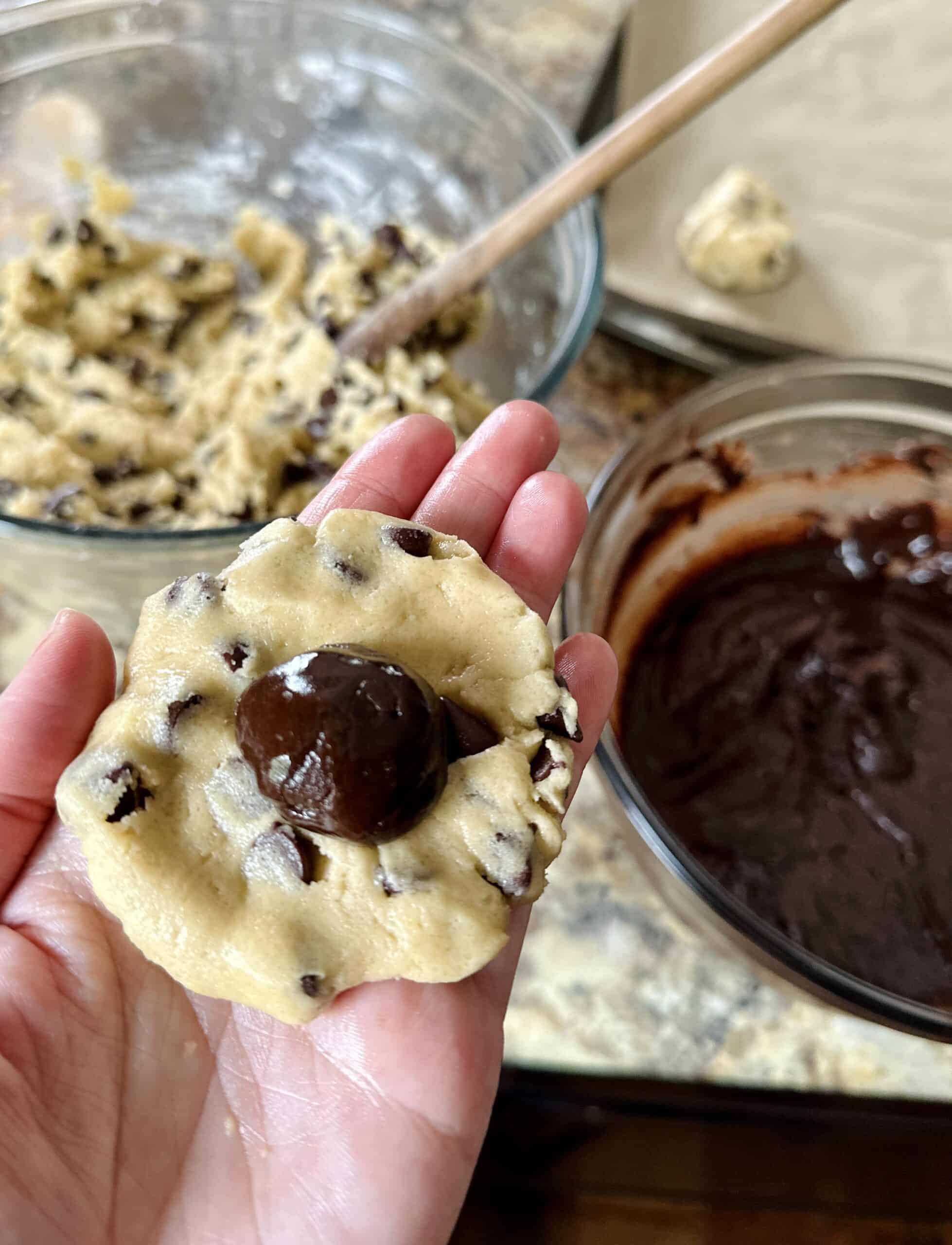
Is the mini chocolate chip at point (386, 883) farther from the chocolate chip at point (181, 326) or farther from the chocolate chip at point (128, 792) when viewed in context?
the chocolate chip at point (181, 326)

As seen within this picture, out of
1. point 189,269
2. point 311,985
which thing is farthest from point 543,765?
point 189,269

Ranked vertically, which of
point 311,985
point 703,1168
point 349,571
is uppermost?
point 349,571

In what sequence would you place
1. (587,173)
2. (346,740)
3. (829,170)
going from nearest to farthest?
(346,740) → (587,173) → (829,170)

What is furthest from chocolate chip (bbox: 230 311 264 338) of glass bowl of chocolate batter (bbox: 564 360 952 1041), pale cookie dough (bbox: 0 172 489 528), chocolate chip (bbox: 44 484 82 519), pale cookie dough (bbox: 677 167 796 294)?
pale cookie dough (bbox: 677 167 796 294)

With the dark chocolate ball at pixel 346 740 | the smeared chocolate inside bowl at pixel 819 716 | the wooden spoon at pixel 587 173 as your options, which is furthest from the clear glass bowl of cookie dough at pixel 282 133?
the dark chocolate ball at pixel 346 740

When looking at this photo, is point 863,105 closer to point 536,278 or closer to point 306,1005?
point 536,278

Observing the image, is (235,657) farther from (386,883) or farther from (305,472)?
(305,472)
